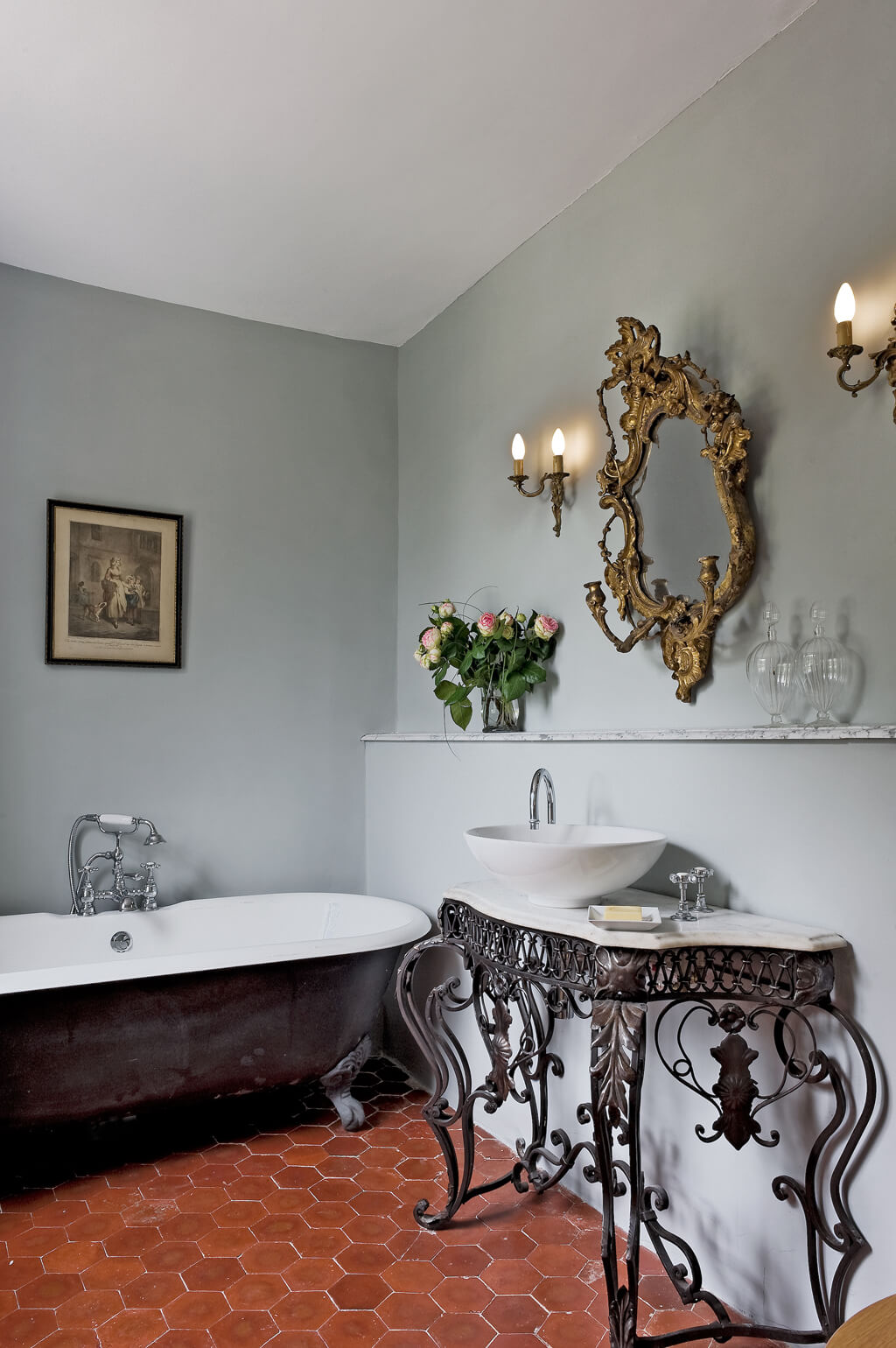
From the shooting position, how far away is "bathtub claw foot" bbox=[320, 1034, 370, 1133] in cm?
266

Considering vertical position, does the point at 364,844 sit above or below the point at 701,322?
below

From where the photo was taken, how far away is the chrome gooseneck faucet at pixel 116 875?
3.01 m

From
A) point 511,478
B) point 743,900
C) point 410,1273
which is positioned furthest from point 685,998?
point 511,478

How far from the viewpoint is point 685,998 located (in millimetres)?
1666

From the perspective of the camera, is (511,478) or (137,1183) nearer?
(137,1183)

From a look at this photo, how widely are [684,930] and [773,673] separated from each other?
550 millimetres

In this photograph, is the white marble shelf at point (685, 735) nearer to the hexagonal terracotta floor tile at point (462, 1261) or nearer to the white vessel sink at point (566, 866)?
the white vessel sink at point (566, 866)

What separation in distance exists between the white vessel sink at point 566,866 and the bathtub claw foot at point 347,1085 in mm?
1042

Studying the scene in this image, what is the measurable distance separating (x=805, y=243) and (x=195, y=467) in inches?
87.2

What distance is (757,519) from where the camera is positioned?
1.99 metres

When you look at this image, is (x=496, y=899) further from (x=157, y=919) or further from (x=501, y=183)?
(x=501, y=183)

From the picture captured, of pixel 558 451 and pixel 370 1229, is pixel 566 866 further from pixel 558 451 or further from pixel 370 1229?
pixel 558 451

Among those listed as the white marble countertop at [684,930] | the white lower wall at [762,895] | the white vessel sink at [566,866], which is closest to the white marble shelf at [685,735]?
the white lower wall at [762,895]

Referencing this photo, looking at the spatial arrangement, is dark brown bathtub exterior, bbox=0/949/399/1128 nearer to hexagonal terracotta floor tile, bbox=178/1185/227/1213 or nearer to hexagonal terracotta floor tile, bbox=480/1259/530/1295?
hexagonal terracotta floor tile, bbox=178/1185/227/1213
